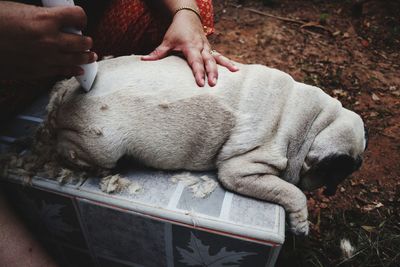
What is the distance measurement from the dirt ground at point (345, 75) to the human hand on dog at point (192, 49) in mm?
1350

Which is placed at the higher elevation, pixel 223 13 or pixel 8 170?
pixel 8 170

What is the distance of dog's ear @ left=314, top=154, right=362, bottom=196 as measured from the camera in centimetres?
172

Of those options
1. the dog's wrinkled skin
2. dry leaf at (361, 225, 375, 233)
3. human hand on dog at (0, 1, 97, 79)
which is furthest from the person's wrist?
dry leaf at (361, 225, 375, 233)

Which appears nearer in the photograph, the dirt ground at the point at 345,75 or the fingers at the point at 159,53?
the fingers at the point at 159,53

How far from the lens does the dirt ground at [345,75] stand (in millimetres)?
2270

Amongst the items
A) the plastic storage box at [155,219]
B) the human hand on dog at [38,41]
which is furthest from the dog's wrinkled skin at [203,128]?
the human hand on dog at [38,41]

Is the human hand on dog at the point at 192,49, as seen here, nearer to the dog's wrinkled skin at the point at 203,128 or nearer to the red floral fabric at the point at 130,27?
the dog's wrinkled skin at the point at 203,128

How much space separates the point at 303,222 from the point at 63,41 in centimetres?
141

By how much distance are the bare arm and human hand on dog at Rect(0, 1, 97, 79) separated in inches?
21.5

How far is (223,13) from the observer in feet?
17.0

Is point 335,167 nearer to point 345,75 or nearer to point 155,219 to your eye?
point 155,219

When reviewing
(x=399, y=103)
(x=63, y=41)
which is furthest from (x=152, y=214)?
(x=399, y=103)

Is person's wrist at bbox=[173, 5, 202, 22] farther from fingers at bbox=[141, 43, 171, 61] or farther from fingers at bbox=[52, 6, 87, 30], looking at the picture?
fingers at bbox=[52, 6, 87, 30]

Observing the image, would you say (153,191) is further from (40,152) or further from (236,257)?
(40,152)
